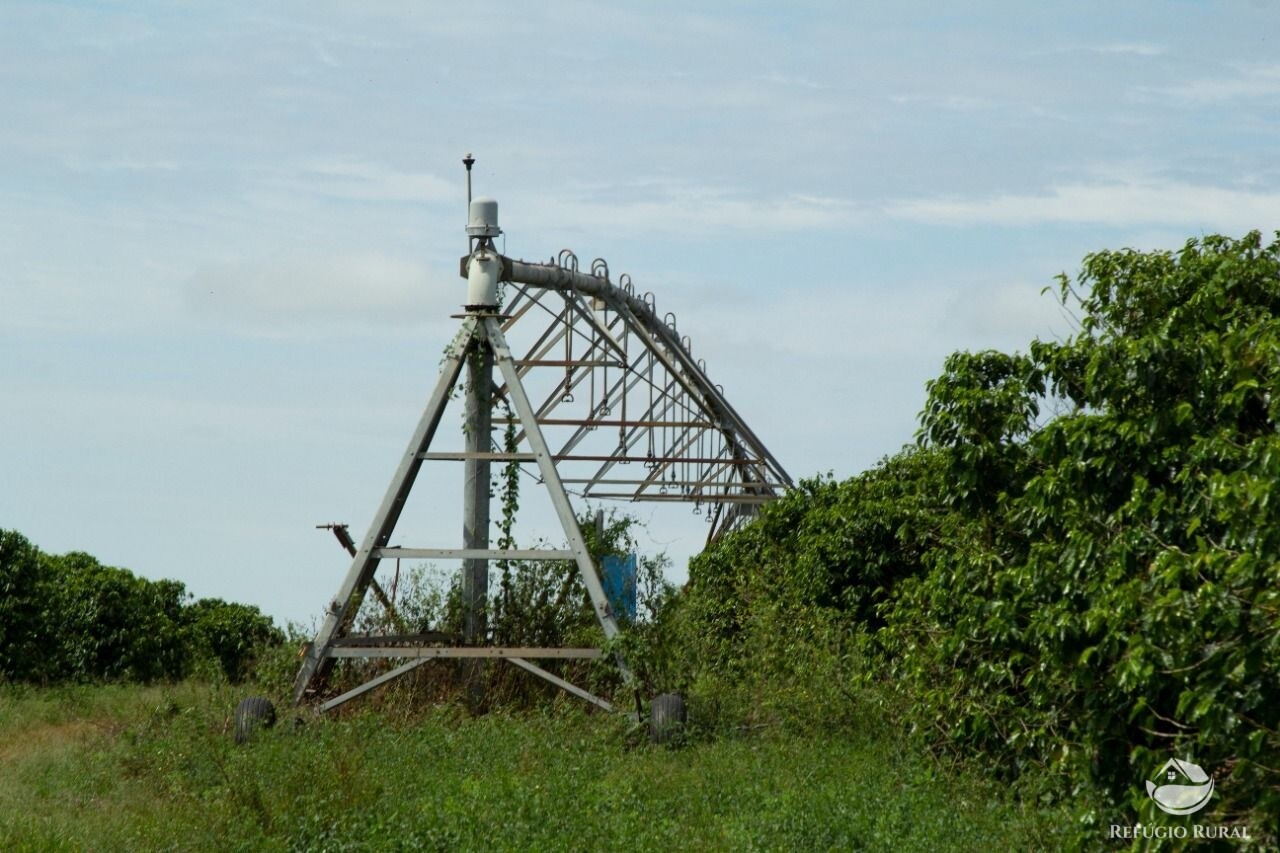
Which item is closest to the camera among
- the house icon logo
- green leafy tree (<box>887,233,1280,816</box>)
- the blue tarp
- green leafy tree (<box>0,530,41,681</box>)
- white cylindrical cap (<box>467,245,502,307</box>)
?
green leafy tree (<box>887,233,1280,816</box>)

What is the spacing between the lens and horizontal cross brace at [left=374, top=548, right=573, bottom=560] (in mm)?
15023

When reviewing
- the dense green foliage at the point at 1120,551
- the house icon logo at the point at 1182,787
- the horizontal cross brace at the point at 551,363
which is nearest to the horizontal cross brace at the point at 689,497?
the horizontal cross brace at the point at 551,363

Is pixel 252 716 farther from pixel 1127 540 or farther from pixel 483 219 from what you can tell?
pixel 1127 540

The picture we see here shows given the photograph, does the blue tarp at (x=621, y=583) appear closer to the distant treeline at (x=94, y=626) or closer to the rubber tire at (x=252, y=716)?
the rubber tire at (x=252, y=716)

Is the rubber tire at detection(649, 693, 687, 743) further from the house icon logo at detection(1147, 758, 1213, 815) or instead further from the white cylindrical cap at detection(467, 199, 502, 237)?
the house icon logo at detection(1147, 758, 1213, 815)

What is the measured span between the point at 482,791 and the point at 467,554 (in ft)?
15.2

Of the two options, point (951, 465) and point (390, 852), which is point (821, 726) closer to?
point (951, 465)

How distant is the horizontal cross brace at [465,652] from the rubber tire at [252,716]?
1.15 meters

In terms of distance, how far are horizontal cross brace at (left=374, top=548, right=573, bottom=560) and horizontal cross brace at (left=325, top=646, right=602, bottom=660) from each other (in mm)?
899

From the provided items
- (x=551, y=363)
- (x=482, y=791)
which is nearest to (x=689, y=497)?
(x=551, y=363)

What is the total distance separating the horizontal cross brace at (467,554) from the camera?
15023mm

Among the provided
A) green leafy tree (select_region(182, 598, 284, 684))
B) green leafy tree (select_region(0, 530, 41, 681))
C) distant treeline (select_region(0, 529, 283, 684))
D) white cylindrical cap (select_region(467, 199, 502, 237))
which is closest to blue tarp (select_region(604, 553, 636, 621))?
white cylindrical cap (select_region(467, 199, 502, 237))

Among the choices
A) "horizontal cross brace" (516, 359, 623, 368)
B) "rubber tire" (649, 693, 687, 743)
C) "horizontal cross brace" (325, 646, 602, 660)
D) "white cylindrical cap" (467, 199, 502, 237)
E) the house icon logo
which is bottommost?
the house icon logo

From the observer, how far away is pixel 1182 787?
8.58 m
